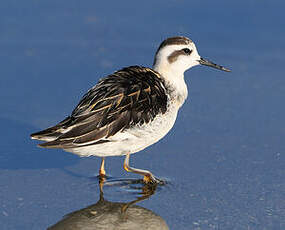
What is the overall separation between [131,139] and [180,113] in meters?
1.87

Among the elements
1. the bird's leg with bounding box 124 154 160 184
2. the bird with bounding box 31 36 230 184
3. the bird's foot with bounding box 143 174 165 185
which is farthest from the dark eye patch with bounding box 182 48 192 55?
the bird's foot with bounding box 143 174 165 185

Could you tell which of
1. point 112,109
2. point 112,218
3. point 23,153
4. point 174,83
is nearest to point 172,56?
point 174,83

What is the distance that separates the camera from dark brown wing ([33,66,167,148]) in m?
6.97

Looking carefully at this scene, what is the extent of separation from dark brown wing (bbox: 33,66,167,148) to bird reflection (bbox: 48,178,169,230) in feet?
2.30

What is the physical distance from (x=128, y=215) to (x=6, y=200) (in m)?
1.30

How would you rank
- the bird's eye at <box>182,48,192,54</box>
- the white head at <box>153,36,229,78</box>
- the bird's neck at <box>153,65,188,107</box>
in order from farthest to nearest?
1. the bird's eye at <box>182,48,192,54</box>
2. the white head at <box>153,36,229,78</box>
3. the bird's neck at <box>153,65,188,107</box>

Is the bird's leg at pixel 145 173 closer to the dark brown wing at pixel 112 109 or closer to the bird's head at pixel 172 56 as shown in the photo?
the dark brown wing at pixel 112 109

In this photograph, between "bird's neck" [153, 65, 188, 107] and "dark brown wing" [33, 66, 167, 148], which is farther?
"bird's neck" [153, 65, 188, 107]

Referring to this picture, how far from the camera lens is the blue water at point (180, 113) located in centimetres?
698

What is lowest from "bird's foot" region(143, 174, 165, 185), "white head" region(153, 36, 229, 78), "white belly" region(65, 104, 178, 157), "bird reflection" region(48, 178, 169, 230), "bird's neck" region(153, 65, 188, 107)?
"bird reflection" region(48, 178, 169, 230)

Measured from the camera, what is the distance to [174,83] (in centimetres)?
817

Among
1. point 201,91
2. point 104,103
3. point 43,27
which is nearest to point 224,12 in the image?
point 201,91

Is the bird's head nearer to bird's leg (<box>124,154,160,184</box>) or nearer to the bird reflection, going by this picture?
bird's leg (<box>124,154,160,184</box>)

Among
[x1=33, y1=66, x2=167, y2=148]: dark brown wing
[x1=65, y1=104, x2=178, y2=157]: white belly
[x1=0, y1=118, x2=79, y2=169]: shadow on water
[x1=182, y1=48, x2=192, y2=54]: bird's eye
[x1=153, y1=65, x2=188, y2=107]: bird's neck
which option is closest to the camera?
[x1=33, y1=66, x2=167, y2=148]: dark brown wing
